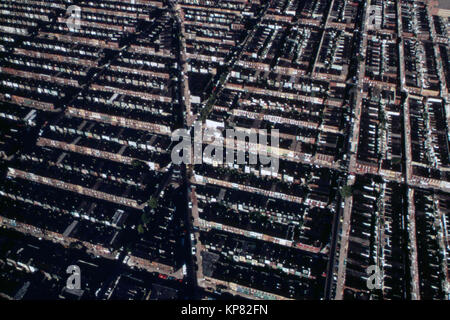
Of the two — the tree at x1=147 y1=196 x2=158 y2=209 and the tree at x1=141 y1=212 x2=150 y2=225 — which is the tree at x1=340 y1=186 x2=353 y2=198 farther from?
the tree at x1=141 y1=212 x2=150 y2=225

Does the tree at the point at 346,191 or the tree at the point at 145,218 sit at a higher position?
the tree at the point at 346,191

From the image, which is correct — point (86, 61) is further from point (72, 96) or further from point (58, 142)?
point (58, 142)

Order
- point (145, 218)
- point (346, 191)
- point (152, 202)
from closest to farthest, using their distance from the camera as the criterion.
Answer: point (145, 218)
point (152, 202)
point (346, 191)

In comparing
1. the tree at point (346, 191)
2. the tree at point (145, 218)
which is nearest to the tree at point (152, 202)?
the tree at point (145, 218)

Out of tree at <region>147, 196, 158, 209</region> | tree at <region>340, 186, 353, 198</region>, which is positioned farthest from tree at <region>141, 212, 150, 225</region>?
tree at <region>340, 186, 353, 198</region>

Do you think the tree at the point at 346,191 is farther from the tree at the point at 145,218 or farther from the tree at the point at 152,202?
the tree at the point at 145,218

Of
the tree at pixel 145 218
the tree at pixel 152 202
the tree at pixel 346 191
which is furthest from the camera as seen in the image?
the tree at pixel 346 191

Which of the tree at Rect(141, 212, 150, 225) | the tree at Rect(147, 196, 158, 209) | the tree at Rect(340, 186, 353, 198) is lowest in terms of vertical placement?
the tree at Rect(141, 212, 150, 225)

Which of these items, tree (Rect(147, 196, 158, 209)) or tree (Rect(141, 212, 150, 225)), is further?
tree (Rect(147, 196, 158, 209))

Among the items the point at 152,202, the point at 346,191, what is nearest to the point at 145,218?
the point at 152,202

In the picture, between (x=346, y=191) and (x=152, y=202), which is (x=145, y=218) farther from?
(x=346, y=191)
